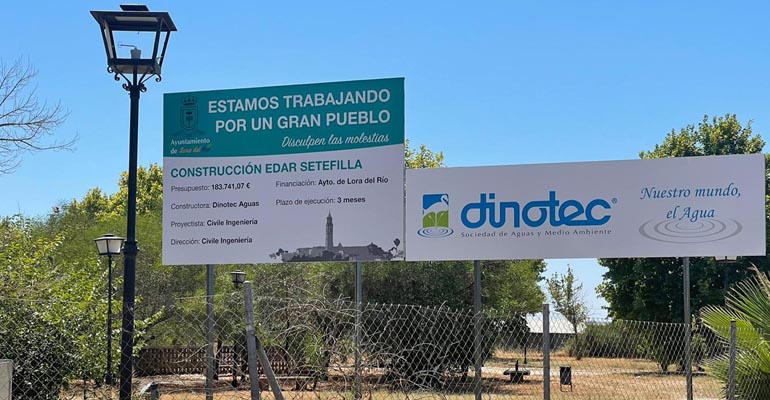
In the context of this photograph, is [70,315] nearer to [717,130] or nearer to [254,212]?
[254,212]

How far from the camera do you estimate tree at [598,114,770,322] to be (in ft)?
115

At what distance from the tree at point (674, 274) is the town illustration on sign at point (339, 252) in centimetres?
2373

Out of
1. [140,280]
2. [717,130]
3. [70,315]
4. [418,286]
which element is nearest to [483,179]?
[70,315]

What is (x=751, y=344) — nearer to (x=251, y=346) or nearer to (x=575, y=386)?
(x=251, y=346)

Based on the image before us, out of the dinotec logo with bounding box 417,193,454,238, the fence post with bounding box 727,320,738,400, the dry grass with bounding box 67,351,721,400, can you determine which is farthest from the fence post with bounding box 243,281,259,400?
the dinotec logo with bounding box 417,193,454,238

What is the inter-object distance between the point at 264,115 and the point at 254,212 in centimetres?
147

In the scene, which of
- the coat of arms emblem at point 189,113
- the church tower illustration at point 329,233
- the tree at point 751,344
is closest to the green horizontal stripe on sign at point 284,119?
the coat of arms emblem at point 189,113

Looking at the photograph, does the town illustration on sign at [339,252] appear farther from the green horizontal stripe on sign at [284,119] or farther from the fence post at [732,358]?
the fence post at [732,358]

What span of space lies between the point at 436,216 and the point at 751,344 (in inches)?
194

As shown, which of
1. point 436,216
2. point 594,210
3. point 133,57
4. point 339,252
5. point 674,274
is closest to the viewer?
point 133,57

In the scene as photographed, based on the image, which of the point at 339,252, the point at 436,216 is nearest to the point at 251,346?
the point at 339,252

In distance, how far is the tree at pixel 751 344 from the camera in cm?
Result: 1136

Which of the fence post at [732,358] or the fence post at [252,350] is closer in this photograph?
the fence post at [252,350]

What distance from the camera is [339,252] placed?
13586mm
